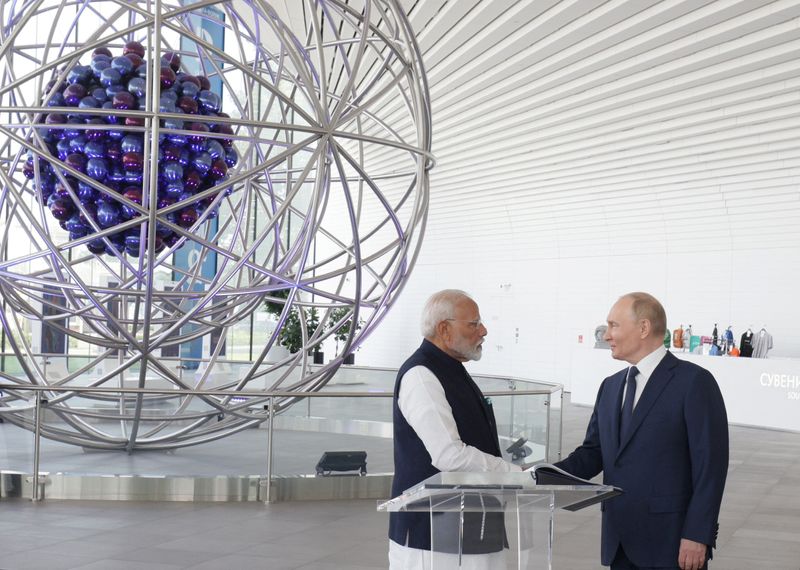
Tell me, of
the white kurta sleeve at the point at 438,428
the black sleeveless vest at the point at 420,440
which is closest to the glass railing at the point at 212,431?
the black sleeveless vest at the point at 420,440

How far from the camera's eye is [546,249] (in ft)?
63.7

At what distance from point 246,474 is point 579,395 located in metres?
10.9

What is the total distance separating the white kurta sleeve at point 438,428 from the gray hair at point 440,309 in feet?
0.56

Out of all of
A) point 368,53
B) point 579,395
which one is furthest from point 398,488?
point 579,395

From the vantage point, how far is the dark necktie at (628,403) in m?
3.22

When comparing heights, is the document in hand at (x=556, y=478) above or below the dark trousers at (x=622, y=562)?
above

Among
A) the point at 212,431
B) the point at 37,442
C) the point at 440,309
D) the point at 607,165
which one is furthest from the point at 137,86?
the point at 607,165

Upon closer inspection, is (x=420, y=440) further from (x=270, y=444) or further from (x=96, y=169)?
(x=270, y=444)

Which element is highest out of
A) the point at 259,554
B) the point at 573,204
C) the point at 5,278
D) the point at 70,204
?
the point at 573,204

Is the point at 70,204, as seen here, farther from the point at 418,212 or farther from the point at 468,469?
the point at 468,469

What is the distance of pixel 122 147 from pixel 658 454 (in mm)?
4769

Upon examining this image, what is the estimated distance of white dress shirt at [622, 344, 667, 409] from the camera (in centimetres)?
323

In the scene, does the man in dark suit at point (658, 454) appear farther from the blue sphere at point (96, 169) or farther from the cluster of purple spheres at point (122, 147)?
the blue sphere at point (96, 169)

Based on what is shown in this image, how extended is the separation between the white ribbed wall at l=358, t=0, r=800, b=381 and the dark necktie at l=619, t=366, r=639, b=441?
6.84 m
